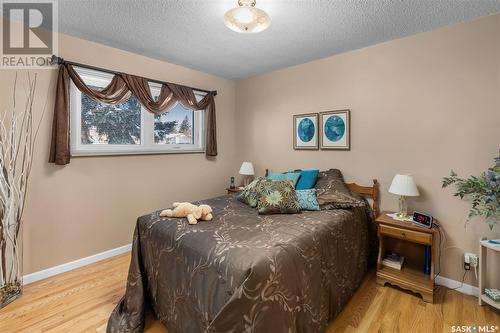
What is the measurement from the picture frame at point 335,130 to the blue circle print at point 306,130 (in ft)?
0.45

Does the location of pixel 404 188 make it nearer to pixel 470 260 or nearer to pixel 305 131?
pixel 470 260

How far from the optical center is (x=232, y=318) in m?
1.18

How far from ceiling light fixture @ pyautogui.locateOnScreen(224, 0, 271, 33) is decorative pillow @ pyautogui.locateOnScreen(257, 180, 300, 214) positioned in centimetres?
136

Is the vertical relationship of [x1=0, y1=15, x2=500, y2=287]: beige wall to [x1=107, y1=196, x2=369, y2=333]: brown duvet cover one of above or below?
above

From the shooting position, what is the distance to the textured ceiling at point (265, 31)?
191 centimetres

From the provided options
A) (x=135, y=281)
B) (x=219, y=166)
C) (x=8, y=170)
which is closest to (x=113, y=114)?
(x=8, y=170)

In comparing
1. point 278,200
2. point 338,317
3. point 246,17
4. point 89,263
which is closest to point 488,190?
point 338,317

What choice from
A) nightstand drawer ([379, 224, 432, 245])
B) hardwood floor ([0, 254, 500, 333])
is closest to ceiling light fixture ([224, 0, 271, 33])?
nightstand drawer ([379, 224, 432, 245])

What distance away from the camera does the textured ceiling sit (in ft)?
6.27

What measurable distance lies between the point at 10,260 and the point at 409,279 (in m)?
→ 3.57

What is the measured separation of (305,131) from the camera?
3221mm

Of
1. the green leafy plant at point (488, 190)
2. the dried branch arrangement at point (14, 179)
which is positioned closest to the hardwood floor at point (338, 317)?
the dried branch arrangement at point (14, 179)

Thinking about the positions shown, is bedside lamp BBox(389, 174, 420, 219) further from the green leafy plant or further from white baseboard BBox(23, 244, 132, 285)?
white baseboard BBox(23, 244, 132, 285)

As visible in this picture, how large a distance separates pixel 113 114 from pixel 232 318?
103 inches
